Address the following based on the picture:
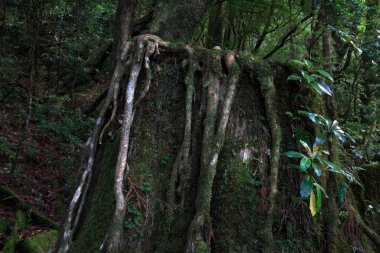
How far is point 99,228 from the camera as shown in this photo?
118 inches

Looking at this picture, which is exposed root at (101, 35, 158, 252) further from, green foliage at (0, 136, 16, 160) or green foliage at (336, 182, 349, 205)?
green foliage at (0, 136, 16, 160)

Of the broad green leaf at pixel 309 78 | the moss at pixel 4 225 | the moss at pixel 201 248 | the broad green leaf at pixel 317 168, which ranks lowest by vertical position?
the moss at pixel 4 225

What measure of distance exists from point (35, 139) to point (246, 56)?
21.4 ft

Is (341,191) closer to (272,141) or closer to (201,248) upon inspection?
(272,141)

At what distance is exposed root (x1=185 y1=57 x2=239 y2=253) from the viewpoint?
2.83 m

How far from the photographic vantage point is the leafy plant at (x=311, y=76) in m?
3.33

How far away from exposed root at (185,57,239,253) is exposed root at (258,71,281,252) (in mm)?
309

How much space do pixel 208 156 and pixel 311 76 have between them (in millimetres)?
1225

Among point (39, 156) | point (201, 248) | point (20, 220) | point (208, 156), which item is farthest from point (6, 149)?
point (201, 248)

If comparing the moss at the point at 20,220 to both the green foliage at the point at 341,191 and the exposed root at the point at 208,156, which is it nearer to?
the exposed root at the point at 208,156

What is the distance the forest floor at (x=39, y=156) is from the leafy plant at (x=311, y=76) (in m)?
3.91

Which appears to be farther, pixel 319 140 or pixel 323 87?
pixel 323 87

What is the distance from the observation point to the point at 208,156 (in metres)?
3.12

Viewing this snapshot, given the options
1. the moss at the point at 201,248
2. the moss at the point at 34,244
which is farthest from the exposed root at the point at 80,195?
the moss at the point at 34,244
